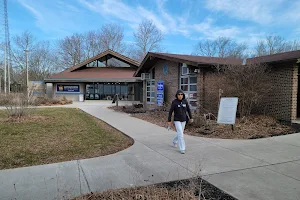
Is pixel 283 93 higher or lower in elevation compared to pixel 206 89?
lower

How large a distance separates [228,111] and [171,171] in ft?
15.6

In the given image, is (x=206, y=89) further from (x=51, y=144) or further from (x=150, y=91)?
(x=51, y=144)

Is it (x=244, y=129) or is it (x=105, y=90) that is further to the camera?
(x=105, y=90)

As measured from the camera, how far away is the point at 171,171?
430cm

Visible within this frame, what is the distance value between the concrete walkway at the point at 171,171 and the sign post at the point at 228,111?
6.18 feet

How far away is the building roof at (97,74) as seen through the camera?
26.9m

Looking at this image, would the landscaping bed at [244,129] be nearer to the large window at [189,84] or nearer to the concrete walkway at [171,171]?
the concrete walkway at [171,171]

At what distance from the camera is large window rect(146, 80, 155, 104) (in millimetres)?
17078

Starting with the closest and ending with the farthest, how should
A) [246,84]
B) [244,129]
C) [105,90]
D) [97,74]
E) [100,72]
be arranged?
[244,129]
[246,84]
[97,74]
[100,72]
[105,90]

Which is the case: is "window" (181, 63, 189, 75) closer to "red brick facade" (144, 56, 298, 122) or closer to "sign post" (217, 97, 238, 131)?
"red brick facade" (144, 56, 298, 122)

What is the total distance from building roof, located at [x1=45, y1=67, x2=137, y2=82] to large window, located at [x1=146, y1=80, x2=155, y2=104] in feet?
28.8

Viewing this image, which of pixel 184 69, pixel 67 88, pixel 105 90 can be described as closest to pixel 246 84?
pixel 184 69

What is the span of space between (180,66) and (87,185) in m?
11.0

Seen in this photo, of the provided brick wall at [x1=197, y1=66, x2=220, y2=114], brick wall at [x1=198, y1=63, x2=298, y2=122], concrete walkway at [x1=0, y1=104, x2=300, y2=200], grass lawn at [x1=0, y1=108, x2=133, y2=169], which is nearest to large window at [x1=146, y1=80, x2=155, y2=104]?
brick wall at [x1=197, y1=66, x2=220, y2=114]
